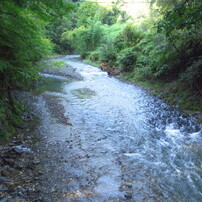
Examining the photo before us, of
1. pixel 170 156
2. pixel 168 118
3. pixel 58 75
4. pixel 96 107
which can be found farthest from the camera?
pixel 58 75

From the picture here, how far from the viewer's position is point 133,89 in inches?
470

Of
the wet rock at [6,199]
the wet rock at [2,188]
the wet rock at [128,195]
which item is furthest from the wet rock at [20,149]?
the wet rock at [128,195]

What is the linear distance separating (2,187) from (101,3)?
40.5 m

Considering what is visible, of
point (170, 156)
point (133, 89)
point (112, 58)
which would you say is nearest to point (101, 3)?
point (112, 58)

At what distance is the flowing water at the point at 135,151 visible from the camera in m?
3.31

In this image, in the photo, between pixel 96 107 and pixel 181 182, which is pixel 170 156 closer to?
pixel 181 182

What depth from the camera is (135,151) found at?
469 cm

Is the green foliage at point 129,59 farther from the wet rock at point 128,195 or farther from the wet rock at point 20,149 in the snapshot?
the wet rock at point 128,195

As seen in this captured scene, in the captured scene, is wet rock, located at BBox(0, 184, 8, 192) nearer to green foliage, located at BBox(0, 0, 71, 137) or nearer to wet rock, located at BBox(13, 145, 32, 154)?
wet rock, located at BBox(13, 145, 32, 154)

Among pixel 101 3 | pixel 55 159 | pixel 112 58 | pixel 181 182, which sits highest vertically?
pixel 101 3

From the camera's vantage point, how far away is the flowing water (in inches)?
130

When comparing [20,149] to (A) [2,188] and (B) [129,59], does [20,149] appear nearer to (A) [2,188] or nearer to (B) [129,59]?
(A) [2,188]

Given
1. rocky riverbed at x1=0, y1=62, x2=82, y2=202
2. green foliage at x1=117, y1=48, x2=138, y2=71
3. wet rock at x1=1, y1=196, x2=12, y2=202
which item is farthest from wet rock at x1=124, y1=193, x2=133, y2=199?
green foliage at x1=117, y1=48, x2=138, y2=71

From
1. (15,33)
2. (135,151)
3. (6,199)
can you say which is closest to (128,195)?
(135,151)
